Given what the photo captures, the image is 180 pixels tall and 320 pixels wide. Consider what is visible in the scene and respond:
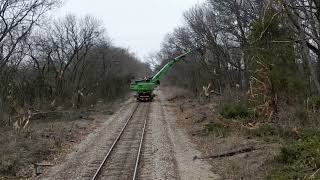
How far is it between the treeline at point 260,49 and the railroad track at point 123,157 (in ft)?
19.8

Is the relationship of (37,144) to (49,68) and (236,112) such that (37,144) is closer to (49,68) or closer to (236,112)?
(236,112)

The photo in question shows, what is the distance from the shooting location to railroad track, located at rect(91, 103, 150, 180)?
15.9 m

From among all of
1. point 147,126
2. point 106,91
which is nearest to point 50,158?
point 147,126

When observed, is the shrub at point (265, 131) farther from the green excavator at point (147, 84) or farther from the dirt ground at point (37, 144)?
the green excavator at point (147, 84)

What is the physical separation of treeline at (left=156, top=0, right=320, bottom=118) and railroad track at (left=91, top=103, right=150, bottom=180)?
6.05m

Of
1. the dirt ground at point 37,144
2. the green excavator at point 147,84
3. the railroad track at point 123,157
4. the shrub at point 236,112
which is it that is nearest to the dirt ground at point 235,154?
the shrub at point 236,112

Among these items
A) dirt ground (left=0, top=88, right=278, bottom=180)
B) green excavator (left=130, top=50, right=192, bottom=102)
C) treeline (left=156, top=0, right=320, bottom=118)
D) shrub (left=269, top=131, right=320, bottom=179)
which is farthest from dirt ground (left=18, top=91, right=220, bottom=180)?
green excavator (left=130, top=50, right=192, bottom=102)

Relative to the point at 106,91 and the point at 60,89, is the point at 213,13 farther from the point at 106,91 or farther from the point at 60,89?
A: the point at 106,91

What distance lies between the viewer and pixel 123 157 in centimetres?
1934

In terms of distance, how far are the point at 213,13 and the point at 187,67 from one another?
1006 inches

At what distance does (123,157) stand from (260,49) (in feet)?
29.2

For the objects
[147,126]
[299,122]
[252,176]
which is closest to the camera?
[252,176]

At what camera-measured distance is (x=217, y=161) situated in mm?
17844

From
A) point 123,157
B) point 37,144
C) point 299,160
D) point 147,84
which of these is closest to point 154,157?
point 123,157
